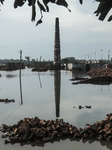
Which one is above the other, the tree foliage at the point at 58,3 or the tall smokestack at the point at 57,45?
the tall smokestack at the point at 57,45

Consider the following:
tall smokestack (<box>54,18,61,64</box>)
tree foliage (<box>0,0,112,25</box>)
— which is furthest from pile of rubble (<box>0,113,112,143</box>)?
tall smokestack (<box>54,18,61,64</box>)

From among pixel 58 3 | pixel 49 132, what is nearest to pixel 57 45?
pixel 49 132

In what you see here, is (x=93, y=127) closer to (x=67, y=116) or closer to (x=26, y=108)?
(x=67, y=116)

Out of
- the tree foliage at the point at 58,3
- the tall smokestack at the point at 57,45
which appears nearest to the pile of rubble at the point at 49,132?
the tree foliage at the point at 58,3

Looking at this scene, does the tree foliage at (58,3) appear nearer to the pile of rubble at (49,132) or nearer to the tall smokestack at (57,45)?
the pile of rubble at (49,132)

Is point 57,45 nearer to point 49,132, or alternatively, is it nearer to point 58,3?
point 49,132

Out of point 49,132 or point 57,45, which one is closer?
point 49,132

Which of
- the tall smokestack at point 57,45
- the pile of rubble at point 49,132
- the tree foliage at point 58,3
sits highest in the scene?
the tall smokestack at point 57,45

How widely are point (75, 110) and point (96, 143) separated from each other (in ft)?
12.0

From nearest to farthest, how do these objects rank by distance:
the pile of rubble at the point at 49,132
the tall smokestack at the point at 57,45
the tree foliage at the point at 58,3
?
the tree foliage at the point at 58,3, the pile of rubble at the point at 49,132, the tall smokestack at the point at 57,45

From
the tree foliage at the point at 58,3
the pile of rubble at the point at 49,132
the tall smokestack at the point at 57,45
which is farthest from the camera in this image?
the tall smokestack at the point at 57,45

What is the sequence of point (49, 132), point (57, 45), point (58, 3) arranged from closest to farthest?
1. point (58, 3)
2. point (49, 132)
3. point (57, 45)

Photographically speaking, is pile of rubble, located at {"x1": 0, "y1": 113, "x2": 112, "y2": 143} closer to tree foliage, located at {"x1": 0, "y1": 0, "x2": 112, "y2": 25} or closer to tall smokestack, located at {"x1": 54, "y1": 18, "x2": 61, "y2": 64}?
tree foliage, located at {"x1": 0, "y1": 0, "x2": 112, "y2": 25}

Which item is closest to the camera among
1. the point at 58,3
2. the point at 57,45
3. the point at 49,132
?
the point at 58,3
